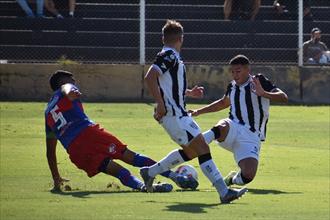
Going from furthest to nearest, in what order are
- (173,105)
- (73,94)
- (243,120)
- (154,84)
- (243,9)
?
(243,9), (243,120), (73,94), (173,105), (154,84)

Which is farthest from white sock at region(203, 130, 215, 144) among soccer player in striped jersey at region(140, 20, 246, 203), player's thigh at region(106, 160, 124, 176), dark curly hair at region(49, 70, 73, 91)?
dark curly hair at region(49, 70, 73, 91)

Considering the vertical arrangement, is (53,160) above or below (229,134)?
below

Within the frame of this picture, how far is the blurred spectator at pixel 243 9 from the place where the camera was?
2531cm

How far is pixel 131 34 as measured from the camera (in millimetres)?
24859

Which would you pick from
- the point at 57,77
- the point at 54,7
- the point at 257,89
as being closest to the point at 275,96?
the point at 257,89

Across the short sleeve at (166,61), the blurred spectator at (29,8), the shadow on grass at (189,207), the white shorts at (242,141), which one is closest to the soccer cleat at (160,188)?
the shadow on grass at (189,207)

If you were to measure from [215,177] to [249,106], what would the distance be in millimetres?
2086

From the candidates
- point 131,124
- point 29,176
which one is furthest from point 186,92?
point 131,124

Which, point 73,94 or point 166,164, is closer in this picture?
point 166,164

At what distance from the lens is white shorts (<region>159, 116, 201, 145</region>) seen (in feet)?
37.8

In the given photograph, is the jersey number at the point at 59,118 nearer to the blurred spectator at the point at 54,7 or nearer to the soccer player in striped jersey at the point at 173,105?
the soccer player in striped jersey at the point at 173,105

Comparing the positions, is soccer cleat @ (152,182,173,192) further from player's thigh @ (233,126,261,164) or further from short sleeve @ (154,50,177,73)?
short sleeve @ (154,50,177,73)

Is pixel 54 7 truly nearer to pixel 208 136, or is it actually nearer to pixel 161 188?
pixel 208 136

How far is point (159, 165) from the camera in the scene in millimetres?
11664
